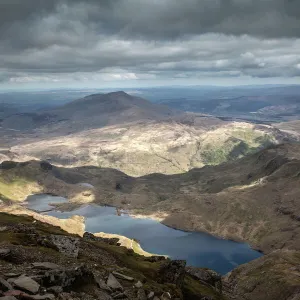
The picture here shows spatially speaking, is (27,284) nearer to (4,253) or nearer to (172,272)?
(4,253)

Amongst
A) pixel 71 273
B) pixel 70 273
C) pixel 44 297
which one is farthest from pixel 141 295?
pixel 44 297

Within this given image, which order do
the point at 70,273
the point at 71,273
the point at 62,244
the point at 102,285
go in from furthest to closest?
the point at 62,244
the point at 102,285
the point at 71,273
the point at 70,273

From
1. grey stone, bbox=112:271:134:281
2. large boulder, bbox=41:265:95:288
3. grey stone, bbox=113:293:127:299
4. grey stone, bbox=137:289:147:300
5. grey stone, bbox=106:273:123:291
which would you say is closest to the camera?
large boulder, bbox=41:265:95:288

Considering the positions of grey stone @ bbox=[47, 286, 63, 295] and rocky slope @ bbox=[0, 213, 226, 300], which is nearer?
rocky slope @ bbox=[0, 213, 226, 300]

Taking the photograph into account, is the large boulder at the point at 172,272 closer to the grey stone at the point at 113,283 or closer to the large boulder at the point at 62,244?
the large boulder at the point at 62,244

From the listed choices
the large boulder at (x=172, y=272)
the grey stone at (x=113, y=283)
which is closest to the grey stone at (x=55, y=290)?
the grey stone at (x=113, y=283)

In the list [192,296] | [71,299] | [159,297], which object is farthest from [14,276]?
[192,296]

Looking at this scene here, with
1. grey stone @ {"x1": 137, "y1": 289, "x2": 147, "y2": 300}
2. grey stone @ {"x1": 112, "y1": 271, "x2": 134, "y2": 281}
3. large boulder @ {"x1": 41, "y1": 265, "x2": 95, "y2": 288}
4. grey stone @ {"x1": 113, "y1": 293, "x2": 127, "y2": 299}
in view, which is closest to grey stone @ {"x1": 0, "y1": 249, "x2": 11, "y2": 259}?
large boulder @ {"x1": 41, "y1": 265, "x2": 95, "y2": 288}

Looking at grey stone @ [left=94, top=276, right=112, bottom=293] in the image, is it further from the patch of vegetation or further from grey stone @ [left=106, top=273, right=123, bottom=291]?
the patch of vegetation
